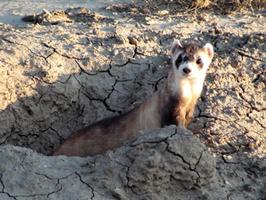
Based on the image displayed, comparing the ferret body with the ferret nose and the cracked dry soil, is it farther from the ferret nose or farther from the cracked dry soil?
the cracked dry soil

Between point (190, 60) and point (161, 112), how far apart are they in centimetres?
52

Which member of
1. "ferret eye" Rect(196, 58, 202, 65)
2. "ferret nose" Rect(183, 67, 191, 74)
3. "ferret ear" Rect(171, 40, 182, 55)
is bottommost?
"ferret nose" Rect(183, 67, 191, 74)

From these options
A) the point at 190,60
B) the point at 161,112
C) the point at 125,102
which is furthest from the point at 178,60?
the point at 125,102

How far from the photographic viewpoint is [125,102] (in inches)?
282

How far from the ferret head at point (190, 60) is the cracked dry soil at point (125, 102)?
1.34ft

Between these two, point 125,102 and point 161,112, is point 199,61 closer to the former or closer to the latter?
point 161,112

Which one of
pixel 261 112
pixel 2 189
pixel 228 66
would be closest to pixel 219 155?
pixel 261 112

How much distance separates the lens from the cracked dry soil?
5.40m

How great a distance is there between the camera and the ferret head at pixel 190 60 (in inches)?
249

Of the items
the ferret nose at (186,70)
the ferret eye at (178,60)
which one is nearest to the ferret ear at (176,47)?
the ferret eye at (178,60)

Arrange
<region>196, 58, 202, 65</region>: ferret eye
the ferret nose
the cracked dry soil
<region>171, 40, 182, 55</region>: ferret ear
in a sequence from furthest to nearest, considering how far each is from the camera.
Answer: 1. <region>171, 40, 182, 55</region>: ferret ear
2. <region>196, 58, 202, 65</region>: ferret eye
3. the ferret nose
4. the cracked dry soil

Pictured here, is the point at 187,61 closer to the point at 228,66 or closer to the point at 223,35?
the point at 228,66

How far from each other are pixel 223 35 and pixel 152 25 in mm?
808

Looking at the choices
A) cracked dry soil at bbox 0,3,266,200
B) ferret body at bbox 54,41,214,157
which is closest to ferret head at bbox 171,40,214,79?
ferret body at bbox 54,41,214,157
